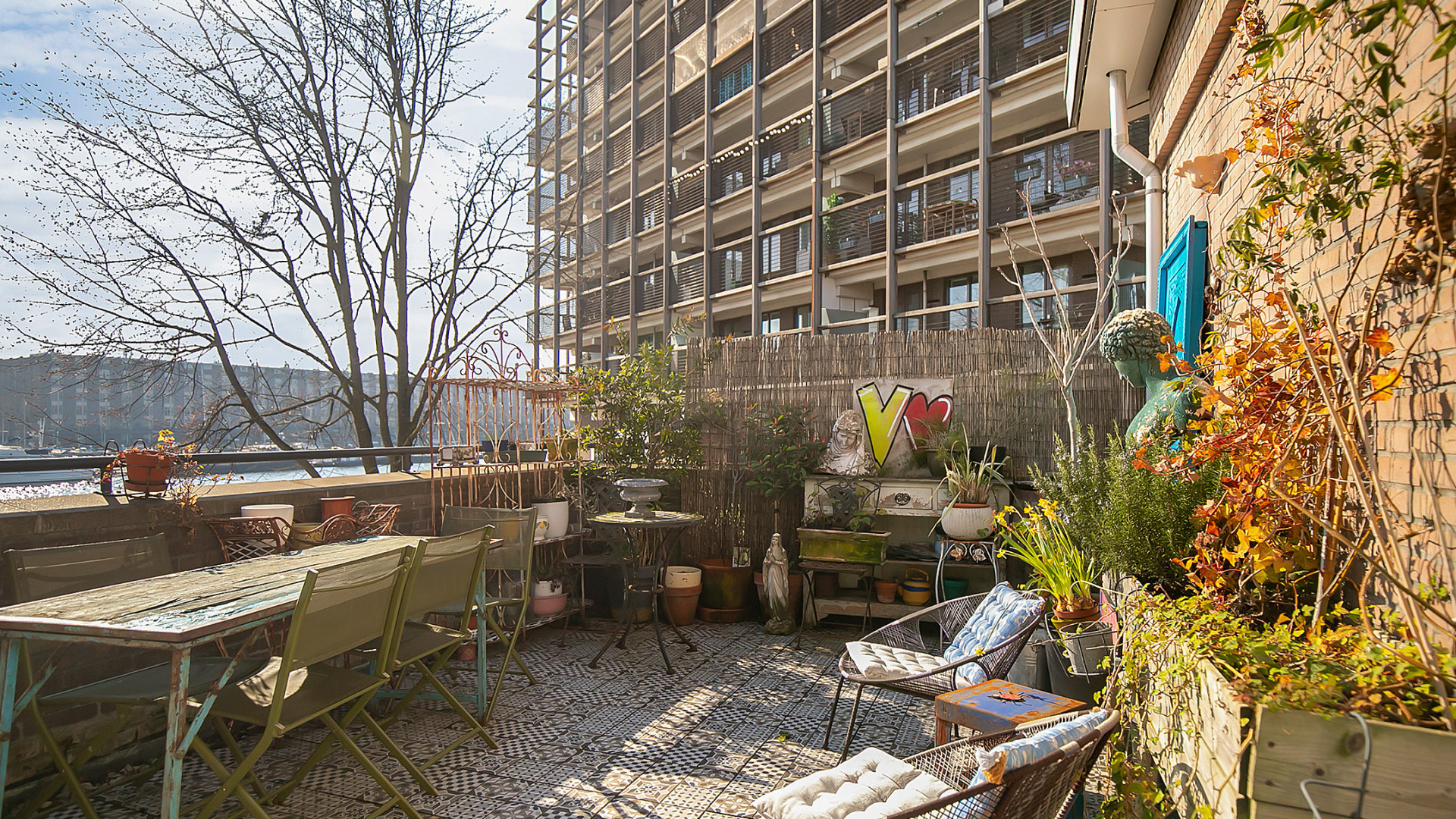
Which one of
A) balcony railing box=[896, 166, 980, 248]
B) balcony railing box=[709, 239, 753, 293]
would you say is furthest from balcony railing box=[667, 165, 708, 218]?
balcony railing box=[896, 166, 980, 248]

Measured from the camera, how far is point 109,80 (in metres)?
7.57

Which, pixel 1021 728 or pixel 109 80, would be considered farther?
pixel 109 80

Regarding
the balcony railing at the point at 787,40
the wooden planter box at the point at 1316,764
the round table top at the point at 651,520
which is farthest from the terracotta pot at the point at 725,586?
the balcony railing at the point at 787,40

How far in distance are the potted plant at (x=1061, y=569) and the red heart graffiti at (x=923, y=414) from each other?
229 centimetres

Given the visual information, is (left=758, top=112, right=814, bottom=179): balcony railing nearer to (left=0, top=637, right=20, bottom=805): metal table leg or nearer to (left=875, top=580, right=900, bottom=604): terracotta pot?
(left=875, top=580, right=900, bottom=604): terracotta pot

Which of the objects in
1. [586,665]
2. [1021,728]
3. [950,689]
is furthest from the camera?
[586,665]

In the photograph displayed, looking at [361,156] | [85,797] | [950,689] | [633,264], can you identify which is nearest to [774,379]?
[950,689]

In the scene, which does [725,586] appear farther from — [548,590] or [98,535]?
[98,535]

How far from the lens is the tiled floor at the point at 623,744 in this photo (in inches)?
120

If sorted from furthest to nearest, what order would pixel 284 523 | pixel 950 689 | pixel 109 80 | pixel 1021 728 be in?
pixel 109 80 < pixel 284 523 < pixel 950 689 < pixel 1021 728

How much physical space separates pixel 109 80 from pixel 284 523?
6.82 metres

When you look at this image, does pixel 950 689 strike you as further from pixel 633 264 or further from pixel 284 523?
pixel 633 264

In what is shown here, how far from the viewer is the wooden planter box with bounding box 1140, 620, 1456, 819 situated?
1270 millimetres

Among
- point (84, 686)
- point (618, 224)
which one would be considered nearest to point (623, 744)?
point (84, 686)
